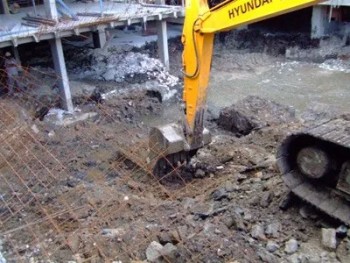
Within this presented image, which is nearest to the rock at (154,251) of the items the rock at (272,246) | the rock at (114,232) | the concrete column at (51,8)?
the rock at (114,232)

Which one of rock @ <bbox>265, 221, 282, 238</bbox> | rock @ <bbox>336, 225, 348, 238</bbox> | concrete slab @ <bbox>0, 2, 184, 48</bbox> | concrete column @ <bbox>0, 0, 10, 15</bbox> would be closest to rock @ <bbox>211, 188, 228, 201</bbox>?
rock @ <bbox>265, 221, 282, 238</bbox>

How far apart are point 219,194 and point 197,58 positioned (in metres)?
1.94

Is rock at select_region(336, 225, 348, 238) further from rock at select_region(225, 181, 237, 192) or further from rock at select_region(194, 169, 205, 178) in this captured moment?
rock at select_region(194, 169, 205, 178)

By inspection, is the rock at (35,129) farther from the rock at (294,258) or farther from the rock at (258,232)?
the rock at (294,258)

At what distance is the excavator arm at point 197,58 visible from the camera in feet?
17.5

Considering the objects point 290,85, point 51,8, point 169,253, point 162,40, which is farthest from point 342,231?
point 162,40

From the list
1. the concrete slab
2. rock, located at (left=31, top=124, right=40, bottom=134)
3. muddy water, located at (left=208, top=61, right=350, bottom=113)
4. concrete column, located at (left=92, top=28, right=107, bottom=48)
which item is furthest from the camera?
concrete column, located at (left=92, top=28, right=107, bottom=48)

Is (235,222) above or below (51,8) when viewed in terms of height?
below

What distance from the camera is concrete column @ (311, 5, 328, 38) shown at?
16281 mm

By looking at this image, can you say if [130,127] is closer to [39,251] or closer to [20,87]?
[20,87]

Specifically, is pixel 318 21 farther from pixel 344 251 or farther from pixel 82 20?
pixel 344 251

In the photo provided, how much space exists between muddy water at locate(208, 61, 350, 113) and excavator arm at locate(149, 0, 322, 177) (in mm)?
5868

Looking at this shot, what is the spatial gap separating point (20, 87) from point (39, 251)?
841cm

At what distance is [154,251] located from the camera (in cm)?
470
